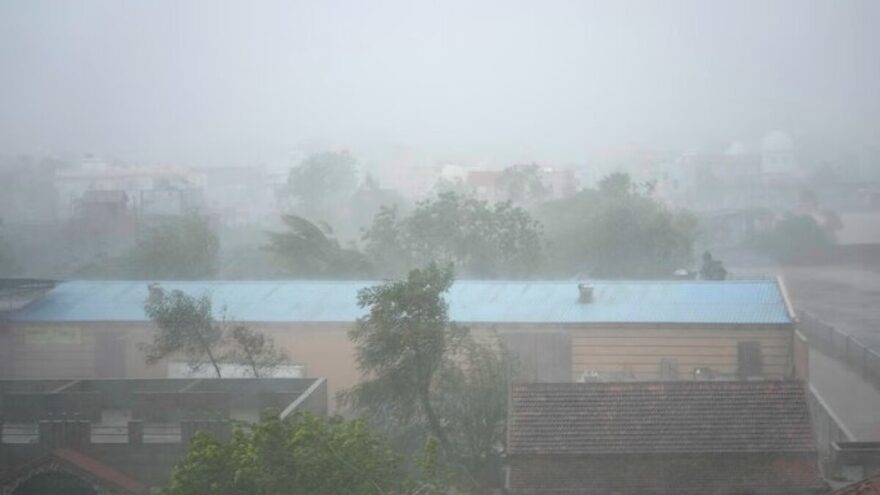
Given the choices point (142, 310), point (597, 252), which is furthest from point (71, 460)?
point (597, 252)

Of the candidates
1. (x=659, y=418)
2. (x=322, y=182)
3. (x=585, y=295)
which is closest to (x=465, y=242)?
(x=585, y=295)

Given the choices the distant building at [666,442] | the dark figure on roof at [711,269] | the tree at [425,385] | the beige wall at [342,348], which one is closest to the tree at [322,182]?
the dark figure on roof at [711,269]

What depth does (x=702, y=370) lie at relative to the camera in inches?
356

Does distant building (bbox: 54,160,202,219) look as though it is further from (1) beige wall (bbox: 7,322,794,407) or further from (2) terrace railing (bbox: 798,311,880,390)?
(2) terrace railing (bbox: 798,311,880,390)

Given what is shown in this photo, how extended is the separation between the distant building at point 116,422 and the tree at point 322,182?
11.8m

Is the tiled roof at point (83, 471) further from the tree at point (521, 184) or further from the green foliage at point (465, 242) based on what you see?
the tree at point (521, 184)

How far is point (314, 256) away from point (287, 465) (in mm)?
9220

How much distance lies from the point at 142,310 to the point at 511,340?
11.7ft

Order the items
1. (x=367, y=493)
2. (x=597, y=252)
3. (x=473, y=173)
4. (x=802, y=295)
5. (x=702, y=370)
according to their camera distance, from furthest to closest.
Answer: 1. (x=473, y=173)
2. (x=597, y=252)
3. (x=802, y=295)
4. (x=702, y=370)
5. (x=367, y=493)

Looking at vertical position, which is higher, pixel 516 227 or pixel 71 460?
pixel 516 227

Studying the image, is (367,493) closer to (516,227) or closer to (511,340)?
(511,340)

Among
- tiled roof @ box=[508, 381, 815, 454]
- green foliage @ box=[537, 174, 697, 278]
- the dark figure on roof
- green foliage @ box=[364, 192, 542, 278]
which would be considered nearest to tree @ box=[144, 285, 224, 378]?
tiled roof @ box=[508, 381, 815, 454]

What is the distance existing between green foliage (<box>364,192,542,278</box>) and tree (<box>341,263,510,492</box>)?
6.84 meters

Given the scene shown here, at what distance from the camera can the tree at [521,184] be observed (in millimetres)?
18688
